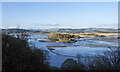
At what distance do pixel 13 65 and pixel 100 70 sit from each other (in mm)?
5721

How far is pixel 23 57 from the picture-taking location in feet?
19.4

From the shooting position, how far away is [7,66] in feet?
16.9

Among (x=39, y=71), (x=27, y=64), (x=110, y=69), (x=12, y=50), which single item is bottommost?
(x=110, y=69)

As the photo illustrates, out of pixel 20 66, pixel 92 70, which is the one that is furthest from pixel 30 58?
pixel 92 70

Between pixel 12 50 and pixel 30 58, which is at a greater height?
pixel 12 50

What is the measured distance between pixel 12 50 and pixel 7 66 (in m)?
0.86

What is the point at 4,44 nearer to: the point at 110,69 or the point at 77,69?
the point at 77,69

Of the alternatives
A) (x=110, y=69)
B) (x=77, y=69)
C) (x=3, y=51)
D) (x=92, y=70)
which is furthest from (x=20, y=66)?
(x=110, y=69)

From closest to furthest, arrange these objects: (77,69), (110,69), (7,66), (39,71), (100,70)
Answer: (7,66)
(39,71)
(77,69)
(100,70)
(110,69)

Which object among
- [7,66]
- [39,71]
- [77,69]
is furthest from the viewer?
[77,69]

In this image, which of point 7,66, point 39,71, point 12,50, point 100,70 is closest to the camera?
point 7,66

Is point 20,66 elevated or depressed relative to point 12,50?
depressed

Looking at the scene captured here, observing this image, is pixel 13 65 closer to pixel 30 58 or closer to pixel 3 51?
pixel 3 51

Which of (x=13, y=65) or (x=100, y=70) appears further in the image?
(x=100, y=70)
